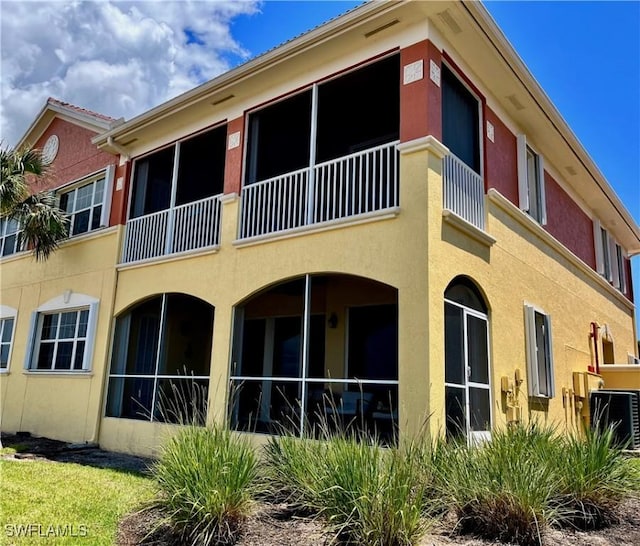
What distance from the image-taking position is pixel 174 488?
520 cm

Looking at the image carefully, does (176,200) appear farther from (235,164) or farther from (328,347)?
(328,347)

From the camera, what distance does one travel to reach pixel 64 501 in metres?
6.52

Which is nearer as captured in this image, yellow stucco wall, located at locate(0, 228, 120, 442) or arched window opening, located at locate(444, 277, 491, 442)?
arched window opening, located at locate(444, 277, 491, 442)

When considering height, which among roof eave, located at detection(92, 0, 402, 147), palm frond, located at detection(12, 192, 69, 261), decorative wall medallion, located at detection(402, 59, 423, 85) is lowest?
palm frond, located at detection(12, 192, 69, 261)

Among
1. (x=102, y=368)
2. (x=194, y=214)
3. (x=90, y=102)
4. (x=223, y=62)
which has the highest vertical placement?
(x=90, y=102)

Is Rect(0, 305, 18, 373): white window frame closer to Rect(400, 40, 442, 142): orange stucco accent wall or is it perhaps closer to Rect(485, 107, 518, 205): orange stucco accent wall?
Rect(400, 40, 442, 142): orange stucco accent wall

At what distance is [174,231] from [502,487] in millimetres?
8727

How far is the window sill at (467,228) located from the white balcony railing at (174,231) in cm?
468

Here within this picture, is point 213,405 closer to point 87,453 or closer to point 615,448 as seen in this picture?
point 87,453

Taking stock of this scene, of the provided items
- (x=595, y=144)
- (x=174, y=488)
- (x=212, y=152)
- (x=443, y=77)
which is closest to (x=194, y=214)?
(x=212, y=152)

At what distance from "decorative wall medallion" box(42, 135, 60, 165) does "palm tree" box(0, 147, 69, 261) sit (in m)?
1.76

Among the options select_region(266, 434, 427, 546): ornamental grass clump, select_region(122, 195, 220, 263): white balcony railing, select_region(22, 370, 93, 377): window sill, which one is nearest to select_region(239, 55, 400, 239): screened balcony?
select_region(122, 195, 220, 263): white balcony railing

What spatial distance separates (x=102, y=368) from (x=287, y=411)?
443cm

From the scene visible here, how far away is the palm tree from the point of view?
1321 cm
